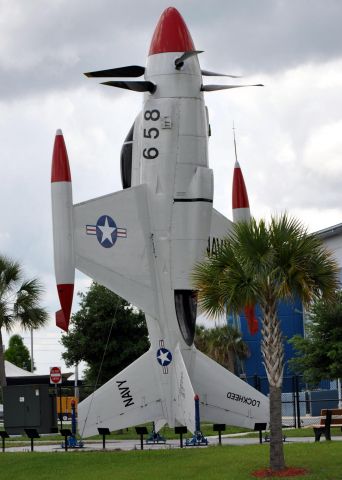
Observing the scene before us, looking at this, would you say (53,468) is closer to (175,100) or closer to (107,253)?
(107,253)

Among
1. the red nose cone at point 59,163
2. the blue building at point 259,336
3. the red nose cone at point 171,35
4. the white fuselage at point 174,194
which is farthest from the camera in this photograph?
the blue building at point 259,336

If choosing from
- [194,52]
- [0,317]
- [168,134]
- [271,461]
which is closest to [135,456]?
[271,461]

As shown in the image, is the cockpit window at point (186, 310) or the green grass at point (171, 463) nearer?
the green grass at point (171, 463)

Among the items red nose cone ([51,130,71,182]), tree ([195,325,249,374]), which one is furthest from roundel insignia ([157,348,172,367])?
tree ([195,325,249,374])

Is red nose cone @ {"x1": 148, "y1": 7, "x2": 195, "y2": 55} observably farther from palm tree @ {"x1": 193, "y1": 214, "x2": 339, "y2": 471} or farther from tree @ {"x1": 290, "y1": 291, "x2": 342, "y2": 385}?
palm tree @ {"x1": 193, "y1": 214, "x2": 339, "y2": 471}

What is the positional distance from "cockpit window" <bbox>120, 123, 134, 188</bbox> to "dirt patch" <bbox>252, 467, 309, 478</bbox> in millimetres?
13907

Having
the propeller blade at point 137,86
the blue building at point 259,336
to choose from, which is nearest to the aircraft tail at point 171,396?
the propeller blade at point 137,86

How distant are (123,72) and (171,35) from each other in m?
1.85

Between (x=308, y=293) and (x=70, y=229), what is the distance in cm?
952

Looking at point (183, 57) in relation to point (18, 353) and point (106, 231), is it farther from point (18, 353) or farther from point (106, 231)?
point (18, 353)

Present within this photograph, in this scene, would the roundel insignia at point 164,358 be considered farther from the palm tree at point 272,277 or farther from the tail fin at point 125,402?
the palm tree at point 272,277

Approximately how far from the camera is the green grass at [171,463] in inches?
829

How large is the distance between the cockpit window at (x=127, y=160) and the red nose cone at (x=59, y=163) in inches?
146

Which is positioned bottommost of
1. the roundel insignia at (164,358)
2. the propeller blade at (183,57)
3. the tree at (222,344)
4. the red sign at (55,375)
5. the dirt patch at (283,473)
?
the dirt patch at (283,473)
